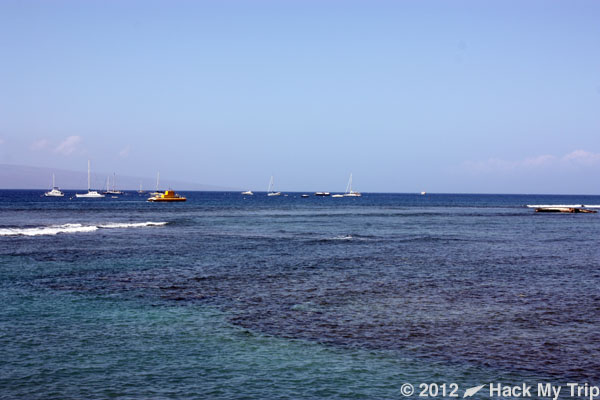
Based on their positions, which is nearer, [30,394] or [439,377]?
[30,394]

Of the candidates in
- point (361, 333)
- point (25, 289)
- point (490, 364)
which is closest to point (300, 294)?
point (361, 333)

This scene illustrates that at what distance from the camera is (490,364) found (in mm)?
16906

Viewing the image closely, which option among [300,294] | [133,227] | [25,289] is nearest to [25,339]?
[25,289]

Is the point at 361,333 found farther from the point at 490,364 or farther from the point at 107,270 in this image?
the point at 107,270

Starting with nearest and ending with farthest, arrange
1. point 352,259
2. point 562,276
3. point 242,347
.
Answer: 1. point 242,347
2. point 562,276
3. point 352,259

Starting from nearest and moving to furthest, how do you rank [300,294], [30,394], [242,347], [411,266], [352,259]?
[30,394] → [242,347] → [300,294] → [411,266] → [352,259]

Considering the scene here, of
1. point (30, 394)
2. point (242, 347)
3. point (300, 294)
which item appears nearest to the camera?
point (30, 394)

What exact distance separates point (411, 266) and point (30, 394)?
28.7 m

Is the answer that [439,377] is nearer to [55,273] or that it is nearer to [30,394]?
[30,394]

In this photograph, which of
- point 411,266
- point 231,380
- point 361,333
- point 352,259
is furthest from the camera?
point 352,259

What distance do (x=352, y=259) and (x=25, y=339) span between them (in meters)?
27.4

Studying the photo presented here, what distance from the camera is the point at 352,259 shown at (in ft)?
140

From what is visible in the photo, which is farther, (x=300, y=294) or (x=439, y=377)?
(x=300, y=294)

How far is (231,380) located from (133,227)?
64406 mm
